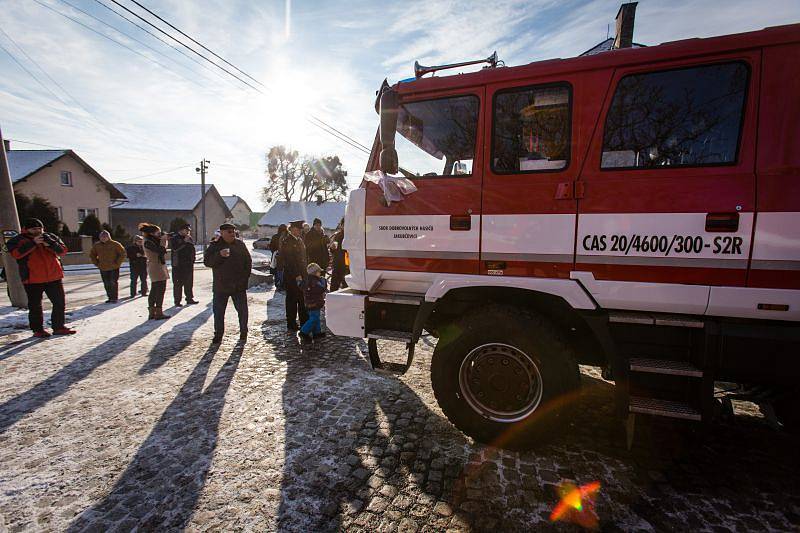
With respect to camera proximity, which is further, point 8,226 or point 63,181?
point 63,181

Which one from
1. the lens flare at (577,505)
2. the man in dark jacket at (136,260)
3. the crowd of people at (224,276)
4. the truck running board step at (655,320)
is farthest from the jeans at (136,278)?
the truck running board step at (655,320)

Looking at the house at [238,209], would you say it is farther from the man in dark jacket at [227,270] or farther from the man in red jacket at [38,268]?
the man in dark jacket at [227,270]

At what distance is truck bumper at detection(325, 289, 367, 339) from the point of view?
11.1 ft

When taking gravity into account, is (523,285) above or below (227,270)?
above

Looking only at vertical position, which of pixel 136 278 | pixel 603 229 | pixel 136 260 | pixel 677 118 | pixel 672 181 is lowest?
pixel 136 278

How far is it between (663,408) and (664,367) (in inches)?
11.5

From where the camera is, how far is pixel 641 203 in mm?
2518

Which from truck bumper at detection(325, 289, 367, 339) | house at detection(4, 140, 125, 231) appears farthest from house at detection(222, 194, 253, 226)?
truck bumper at detection(325, 289, 367, 339)

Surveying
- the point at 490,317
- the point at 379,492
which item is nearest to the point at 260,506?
the point at 379,492

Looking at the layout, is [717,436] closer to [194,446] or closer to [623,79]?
[623,79]

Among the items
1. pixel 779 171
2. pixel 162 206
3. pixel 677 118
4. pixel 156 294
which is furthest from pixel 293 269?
pixel 162 206

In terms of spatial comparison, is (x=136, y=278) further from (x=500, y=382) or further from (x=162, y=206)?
(x=162, y=206)

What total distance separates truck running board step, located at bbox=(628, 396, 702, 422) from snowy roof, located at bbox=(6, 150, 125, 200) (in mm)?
33034

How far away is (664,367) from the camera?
2.52 metres
